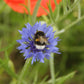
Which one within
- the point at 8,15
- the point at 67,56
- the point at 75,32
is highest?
the point at 8,15

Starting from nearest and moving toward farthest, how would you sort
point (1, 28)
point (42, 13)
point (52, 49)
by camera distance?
point (52, 49) < point (42, 13) < point (1, 28)

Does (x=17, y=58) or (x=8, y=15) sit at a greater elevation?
(x=8, y=15)

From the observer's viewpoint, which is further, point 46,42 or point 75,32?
point 75,32

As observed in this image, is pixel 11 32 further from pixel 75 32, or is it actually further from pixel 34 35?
pixel 34 35

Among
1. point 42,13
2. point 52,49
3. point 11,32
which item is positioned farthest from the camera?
point 11,32

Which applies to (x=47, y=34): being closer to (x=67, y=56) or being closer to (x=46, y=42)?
(x=46, y=42)

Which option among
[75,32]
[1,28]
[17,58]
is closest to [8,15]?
[1,28]
